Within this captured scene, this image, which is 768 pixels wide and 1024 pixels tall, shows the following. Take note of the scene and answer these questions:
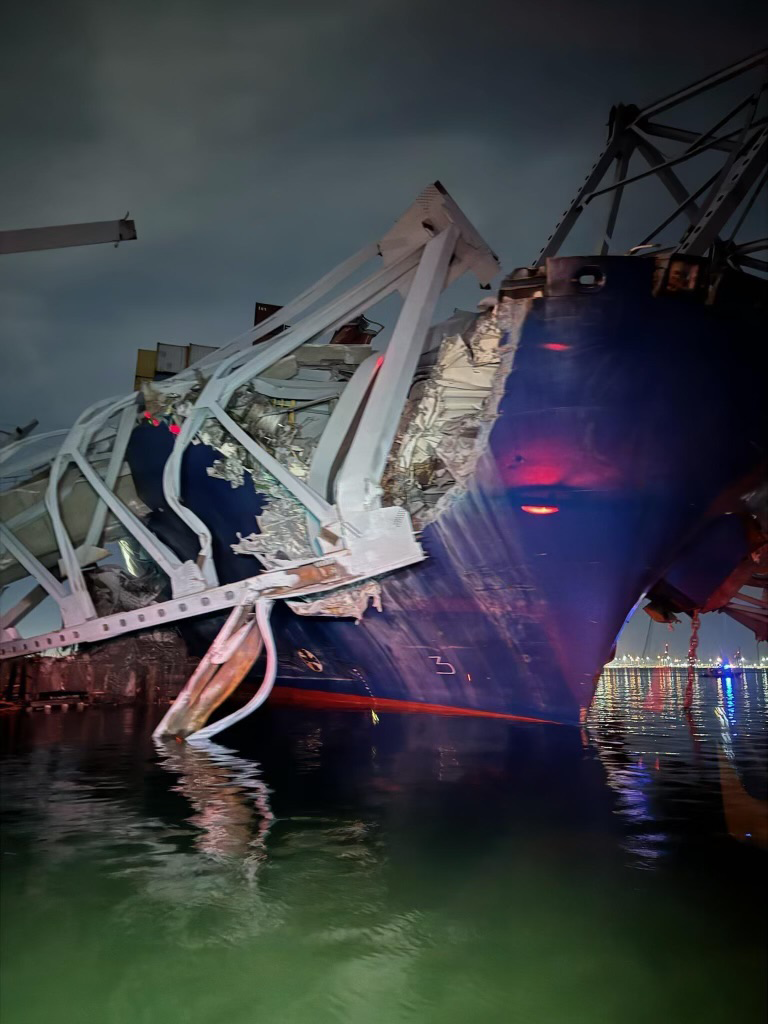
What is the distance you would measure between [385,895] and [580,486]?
8.01m

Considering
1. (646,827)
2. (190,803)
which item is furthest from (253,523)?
(646,827)

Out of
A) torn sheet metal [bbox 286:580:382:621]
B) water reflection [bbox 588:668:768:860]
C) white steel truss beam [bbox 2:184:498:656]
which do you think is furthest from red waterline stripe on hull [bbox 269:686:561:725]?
white steel truss beam [bbox 2:184:498:656]

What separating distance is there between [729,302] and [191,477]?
10382 mm

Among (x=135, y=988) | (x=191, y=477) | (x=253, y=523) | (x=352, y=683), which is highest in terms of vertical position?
(x=191, y=477)

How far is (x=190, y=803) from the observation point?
A: 718 cm

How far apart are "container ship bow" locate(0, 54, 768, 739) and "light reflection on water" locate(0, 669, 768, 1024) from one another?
11.8 feet

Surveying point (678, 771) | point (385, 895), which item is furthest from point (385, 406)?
point (385, 895)

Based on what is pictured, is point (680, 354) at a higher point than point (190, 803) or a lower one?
higher

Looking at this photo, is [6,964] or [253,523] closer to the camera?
[6,964]

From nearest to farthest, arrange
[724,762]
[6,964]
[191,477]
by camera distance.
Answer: [6,964]
[724,762]
[191,477]

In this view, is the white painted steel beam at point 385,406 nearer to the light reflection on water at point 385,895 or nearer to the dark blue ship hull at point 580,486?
the dark blue ship hull at point 580,486

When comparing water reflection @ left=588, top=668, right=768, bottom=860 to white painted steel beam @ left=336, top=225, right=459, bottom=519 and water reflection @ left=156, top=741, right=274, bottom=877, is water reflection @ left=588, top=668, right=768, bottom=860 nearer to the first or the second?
water reflection @ left=156, top=741, right=274, bottom=877

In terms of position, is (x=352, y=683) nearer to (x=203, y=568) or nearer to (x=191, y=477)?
(x=203, y=568)

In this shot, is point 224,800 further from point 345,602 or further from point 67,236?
point 67,236
